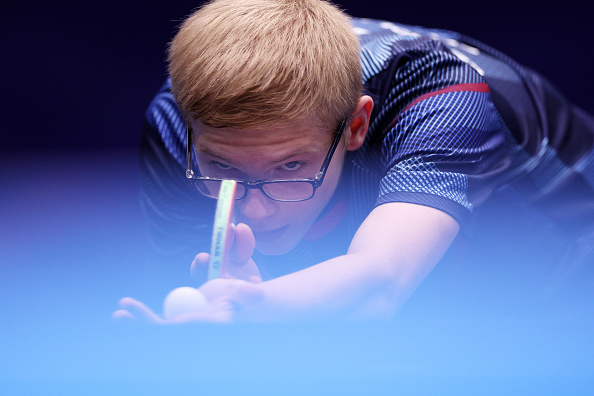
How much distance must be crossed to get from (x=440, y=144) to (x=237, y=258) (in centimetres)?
40

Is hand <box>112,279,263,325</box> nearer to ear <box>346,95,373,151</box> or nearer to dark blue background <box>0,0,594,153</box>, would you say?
ear <box>346,95,373,151</box>

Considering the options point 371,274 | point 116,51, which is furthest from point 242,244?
point 116,51

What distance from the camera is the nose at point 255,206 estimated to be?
96cm

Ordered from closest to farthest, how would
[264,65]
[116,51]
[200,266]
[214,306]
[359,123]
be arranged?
[214,306]
[200,266]
[264,65]
[359,123]
[116,51]

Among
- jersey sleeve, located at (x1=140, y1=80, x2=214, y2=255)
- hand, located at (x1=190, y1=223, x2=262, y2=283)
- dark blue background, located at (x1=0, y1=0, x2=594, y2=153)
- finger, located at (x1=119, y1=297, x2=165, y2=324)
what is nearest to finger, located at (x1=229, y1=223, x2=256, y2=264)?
hand, located at (x1=190, y1=223, x2=262, y2=283)

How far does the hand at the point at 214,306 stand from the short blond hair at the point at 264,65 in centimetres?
36

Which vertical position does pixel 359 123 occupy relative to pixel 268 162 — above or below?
above

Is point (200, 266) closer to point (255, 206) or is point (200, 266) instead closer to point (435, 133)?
point (255, 206)

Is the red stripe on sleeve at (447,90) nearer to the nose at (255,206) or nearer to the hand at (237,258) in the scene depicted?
the nose at (255,206)

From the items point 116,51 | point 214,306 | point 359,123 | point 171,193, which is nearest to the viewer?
point 214,306

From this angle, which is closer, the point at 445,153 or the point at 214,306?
the point at 214,306

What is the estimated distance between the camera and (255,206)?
96cm

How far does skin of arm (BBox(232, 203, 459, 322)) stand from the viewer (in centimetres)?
69

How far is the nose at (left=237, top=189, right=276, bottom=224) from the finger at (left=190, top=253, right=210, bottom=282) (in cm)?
22
